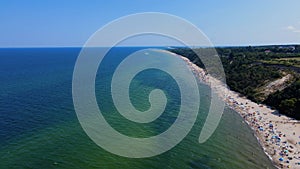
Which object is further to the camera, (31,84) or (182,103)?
(31,84)

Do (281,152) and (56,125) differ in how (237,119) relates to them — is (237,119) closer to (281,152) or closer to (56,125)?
(281,152)

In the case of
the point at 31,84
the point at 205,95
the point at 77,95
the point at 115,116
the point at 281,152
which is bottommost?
the point at 281,152

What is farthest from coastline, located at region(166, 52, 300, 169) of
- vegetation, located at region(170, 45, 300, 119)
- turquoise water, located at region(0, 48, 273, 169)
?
vegetation, located at region(170, 45, 300, 119)

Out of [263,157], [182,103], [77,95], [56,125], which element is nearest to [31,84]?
[77,95]

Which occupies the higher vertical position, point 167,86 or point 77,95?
point 77,95

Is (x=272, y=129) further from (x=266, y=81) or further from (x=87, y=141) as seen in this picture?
(x=87, y=141)

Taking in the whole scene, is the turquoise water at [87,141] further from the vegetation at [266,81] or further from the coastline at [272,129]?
the vegetation at [266,81]

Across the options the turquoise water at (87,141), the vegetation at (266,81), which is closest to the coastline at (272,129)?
the turquoise water at (87,141)

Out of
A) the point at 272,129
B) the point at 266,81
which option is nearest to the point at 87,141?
the point at 272,129

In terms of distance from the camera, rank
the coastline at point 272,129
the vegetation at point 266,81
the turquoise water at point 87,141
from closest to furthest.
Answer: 1. the turquoise water at point 87,141
2. the coastline at point 272,129
3. the vegetation at point 266,81
